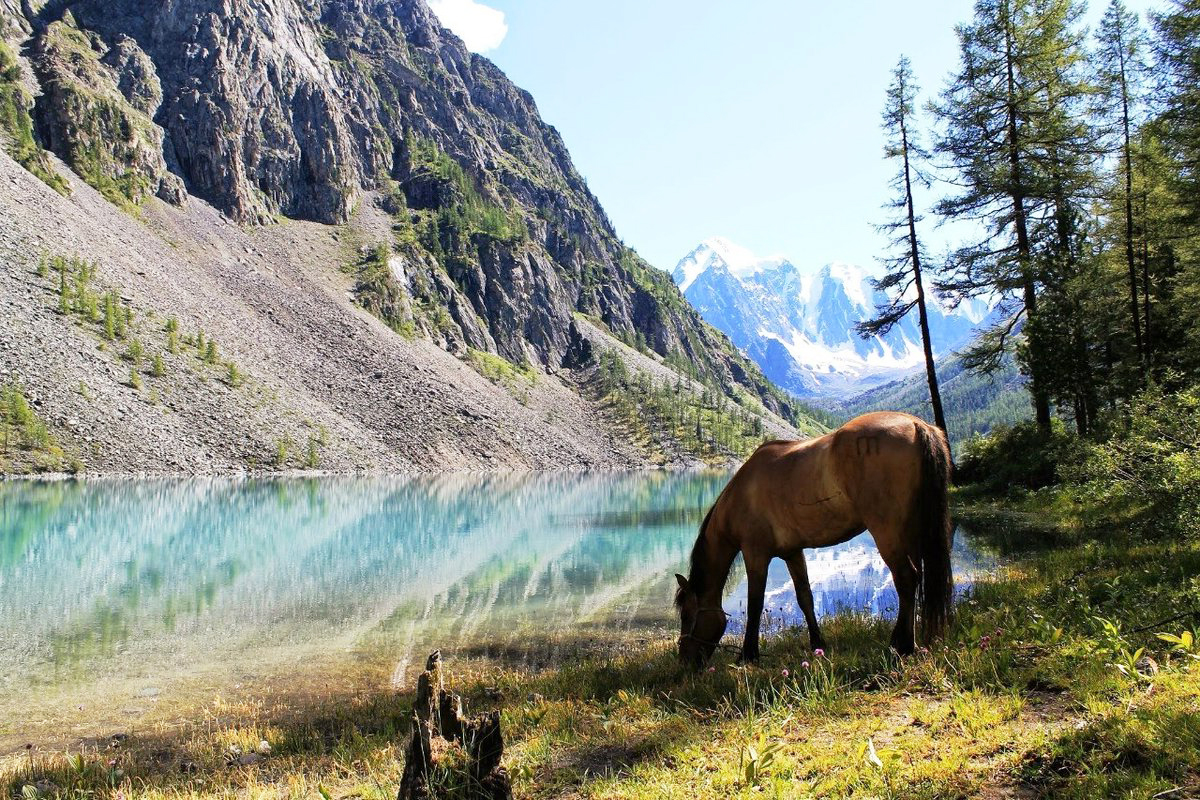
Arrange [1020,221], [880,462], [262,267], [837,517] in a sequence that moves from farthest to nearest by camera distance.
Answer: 1. [262,267]
2. [1020,221]
3. [837,517]
4. [880,462]

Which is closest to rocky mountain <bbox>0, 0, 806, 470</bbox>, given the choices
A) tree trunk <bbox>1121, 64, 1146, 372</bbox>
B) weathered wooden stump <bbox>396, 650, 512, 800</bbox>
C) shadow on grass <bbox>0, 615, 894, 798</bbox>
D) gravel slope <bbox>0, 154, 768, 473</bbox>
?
gravel slope <bbox>0, 154, 768, 473</bbox>

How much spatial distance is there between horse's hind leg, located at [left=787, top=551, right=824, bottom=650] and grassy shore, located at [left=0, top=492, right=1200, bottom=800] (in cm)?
39

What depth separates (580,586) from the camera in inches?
782

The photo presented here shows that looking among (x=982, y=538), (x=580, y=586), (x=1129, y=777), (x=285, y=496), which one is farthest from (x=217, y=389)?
(x=1129, y=777)

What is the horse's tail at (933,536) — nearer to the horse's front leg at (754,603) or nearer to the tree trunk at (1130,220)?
the horse's front leg at (754,603)

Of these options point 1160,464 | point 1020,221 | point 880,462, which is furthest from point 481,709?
point 1020,221

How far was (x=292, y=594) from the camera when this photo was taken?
61.0 ft

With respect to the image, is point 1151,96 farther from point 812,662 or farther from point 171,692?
point 171,692

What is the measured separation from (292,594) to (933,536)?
55.5 feet

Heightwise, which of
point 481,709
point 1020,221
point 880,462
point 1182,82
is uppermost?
point 1182,82

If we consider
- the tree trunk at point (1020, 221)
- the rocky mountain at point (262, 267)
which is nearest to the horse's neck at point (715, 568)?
the tree trunk at point (1020, 221)

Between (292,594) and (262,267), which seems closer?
(292,594)

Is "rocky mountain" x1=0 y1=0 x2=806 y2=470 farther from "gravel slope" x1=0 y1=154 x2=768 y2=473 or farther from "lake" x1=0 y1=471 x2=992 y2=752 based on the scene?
"lake" x1=0 y1=471 x2=992 y2=752

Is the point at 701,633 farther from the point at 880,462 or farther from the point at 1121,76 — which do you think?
the point at 1121,76
